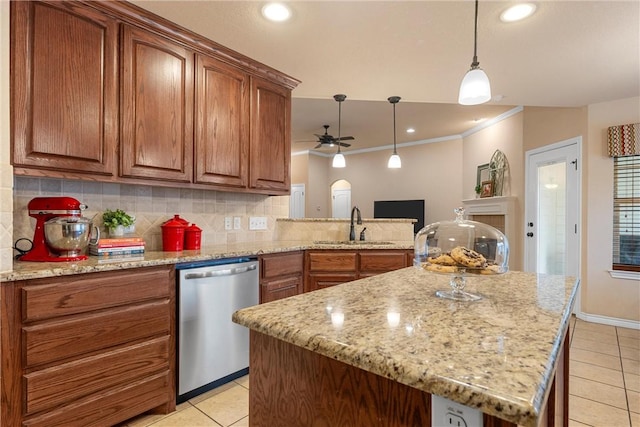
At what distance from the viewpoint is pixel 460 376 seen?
21.5 inches

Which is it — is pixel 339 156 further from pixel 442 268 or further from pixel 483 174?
pixel 442 268

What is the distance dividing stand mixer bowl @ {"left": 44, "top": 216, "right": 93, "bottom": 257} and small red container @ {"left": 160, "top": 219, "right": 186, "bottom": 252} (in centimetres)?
57

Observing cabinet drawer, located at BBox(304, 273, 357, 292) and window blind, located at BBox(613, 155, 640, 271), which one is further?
window blind, located at BBox(613, 155, 640, 271)

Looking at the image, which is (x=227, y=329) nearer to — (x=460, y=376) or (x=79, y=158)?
(x=79, y=158)

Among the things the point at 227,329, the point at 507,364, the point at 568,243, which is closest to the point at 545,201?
the point at 568,243

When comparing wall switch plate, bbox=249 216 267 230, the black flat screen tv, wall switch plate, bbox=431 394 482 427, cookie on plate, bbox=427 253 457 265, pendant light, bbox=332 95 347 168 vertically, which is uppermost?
pendant light, bbox=332 95 347 168

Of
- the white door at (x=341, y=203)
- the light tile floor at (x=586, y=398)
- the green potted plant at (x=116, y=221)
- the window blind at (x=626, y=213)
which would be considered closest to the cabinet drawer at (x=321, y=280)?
the light tile floor at (x=586, y=398)

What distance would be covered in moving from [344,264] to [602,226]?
2.95 m

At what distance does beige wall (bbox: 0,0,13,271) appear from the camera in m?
1.43

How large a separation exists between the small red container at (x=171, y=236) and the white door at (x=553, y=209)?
4194 mm

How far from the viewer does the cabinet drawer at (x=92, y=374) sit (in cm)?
142

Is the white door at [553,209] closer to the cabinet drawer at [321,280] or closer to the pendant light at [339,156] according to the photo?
the pendant light at [339,156]

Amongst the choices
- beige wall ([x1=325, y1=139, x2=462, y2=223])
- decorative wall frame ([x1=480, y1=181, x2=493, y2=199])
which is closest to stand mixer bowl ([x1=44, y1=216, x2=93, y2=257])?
decorative wall frame ([x1=480, y1=181, x2=493, y2=199])

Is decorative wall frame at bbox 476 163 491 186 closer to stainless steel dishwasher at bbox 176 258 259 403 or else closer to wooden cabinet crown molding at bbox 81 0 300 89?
wooden cabinet crown molding at bbox 81 0 300 89
